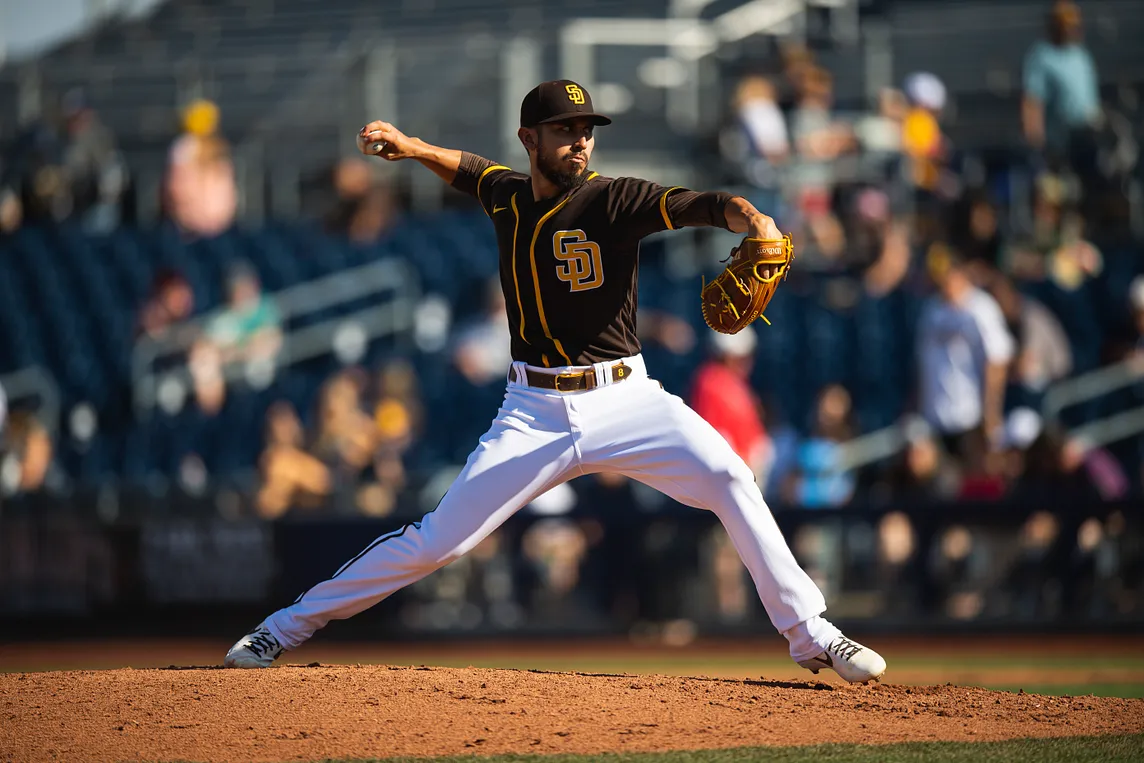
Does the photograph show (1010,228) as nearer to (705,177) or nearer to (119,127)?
(705,177)

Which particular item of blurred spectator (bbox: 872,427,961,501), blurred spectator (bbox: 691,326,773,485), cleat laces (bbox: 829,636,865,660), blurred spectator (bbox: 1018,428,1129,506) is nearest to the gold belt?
cleat laces (bbox: 829,636,865,660)

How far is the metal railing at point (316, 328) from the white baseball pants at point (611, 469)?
710 cm

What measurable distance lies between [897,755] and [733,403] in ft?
17.1

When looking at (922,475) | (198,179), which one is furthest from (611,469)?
(198,179)

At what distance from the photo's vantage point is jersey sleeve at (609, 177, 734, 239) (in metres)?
5.27

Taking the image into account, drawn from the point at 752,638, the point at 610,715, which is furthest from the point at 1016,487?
the point at 610,715

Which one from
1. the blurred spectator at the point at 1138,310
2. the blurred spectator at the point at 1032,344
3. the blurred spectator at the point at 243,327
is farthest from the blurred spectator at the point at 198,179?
the blurred spectator at the point at 1138,310

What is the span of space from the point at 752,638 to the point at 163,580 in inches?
159

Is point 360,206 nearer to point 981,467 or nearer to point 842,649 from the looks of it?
point 981,467

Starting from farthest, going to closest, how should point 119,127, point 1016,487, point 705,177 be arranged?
point 119,127 → point 705,177 → point 1016,487

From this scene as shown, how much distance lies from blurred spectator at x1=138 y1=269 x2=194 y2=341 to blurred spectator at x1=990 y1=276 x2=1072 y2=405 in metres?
6.09

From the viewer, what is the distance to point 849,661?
5.63 m

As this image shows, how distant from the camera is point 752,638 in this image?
10.3 m

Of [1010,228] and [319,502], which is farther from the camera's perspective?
[1010,228]
